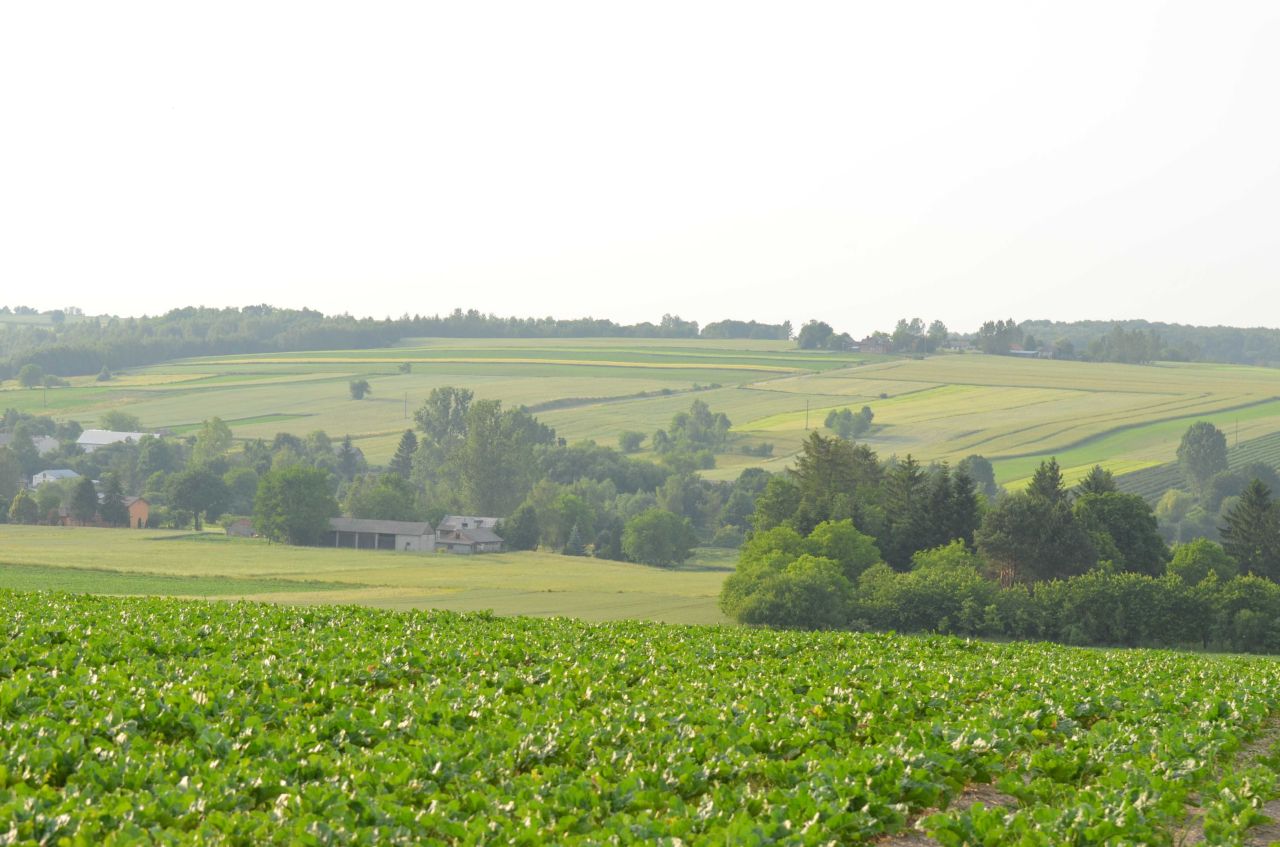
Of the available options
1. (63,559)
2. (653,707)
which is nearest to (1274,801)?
(653,707)

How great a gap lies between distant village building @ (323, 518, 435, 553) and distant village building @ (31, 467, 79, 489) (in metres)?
50.7

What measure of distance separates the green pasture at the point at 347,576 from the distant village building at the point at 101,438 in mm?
61783

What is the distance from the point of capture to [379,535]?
130750 mm

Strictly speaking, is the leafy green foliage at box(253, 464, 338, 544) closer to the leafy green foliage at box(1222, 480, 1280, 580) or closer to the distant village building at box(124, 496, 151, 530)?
the distant village building at box(124, 496, 151, 530)

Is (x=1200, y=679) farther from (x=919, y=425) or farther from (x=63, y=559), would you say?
(x=919, y=425)

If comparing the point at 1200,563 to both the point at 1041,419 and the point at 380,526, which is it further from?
the point at 1041,419

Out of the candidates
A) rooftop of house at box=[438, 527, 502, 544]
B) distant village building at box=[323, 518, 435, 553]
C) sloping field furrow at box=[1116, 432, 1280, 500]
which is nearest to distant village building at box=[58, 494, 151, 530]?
distant village building at box=[323, 518, 435, 553]

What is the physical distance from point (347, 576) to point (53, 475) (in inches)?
3839

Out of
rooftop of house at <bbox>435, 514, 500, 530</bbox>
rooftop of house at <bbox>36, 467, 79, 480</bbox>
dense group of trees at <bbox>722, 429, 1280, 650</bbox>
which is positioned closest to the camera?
dense group of trees at <bbox>722, 429, 1280, 650</bbox>

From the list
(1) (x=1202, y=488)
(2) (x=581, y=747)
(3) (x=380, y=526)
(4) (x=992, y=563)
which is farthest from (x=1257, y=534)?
(2) (x=581, y=747)

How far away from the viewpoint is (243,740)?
17.3 metres

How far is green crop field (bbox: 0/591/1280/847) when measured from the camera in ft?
45.7

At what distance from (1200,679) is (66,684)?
22056 millimetres

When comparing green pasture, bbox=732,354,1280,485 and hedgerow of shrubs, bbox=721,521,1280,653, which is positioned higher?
green pasture, bbox=732,354,1280,485
